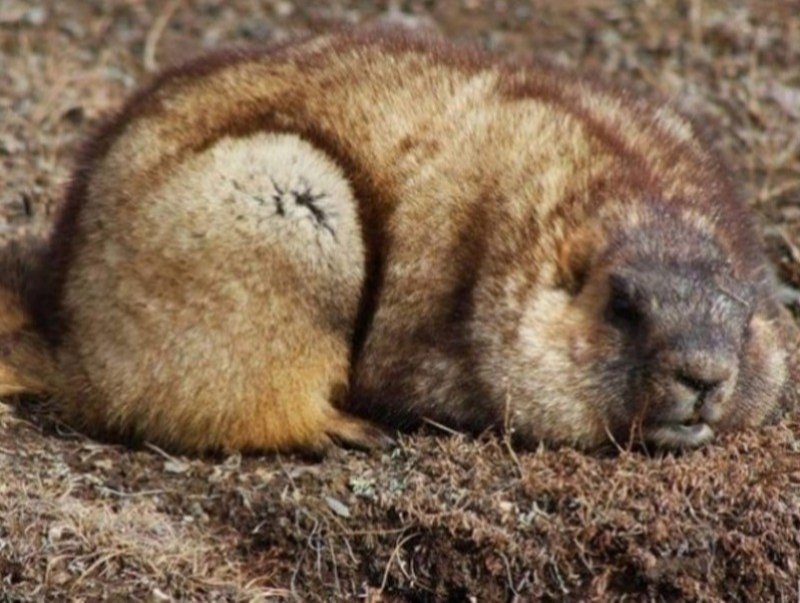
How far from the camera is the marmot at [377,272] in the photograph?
750 cm

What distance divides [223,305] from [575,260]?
5.09 ft

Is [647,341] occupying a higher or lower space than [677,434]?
higher

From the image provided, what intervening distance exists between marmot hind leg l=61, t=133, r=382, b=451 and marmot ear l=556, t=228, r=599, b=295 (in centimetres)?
91

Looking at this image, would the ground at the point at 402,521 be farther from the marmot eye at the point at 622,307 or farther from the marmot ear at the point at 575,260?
the marmot ear at the point at 575,260

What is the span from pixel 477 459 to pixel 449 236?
3.32 ft

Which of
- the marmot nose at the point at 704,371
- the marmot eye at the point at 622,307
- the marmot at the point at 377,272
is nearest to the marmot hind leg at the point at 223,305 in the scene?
the marmot at the point at 377,272

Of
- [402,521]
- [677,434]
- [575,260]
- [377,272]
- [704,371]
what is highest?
[575,260]

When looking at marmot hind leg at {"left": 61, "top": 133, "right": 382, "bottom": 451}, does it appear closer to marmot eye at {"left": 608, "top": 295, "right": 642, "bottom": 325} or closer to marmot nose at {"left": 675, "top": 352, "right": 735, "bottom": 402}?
marmot eye at {"left": 608, "top": 295, "right": 642, "bottom": 325}

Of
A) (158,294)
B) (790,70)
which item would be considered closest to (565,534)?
(158,294)

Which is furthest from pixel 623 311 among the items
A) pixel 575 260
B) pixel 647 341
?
pixel 575 260

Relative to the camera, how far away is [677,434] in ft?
24.2

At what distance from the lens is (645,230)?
7.55m

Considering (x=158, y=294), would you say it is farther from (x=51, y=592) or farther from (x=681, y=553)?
(x=681, y=553)

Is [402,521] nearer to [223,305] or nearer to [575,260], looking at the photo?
[223,305]
